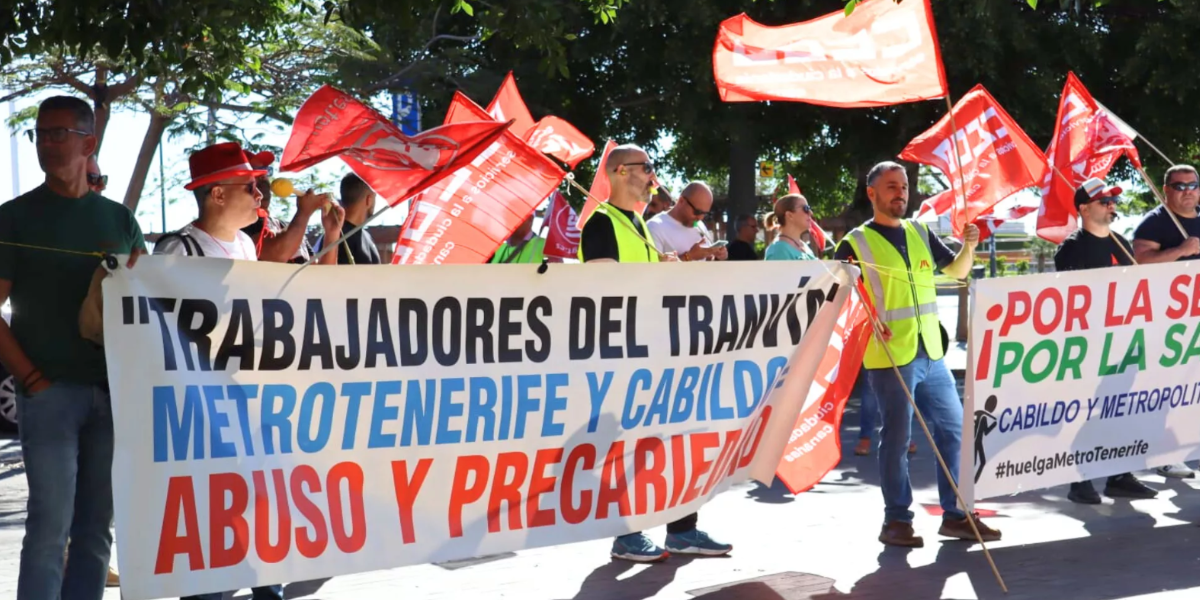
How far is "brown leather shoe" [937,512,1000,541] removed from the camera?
6.77 metres

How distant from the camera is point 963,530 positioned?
6.77 meters

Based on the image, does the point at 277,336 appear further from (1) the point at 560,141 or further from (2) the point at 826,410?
(1) the point at 560,141

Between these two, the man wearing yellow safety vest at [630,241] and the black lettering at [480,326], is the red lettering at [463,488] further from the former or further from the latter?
the man wearing yellow safety vest at [630,241]

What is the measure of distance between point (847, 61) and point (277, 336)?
3.25m

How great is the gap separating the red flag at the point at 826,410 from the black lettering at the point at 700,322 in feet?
3.36

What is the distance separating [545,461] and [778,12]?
1314 cm

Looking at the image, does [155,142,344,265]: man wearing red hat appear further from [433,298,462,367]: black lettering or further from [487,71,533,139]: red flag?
[487,71,533,139]: red flag

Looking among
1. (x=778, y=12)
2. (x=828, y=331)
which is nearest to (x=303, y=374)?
(x=828, y=331)

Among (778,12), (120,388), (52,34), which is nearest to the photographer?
(120,388)

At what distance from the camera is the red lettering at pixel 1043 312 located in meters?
6.48

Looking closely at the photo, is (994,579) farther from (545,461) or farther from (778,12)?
(778,12)

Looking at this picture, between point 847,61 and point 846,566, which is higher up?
point 847,61

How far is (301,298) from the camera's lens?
4691mm

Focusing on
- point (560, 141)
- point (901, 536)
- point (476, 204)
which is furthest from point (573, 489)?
point (560, 141)
